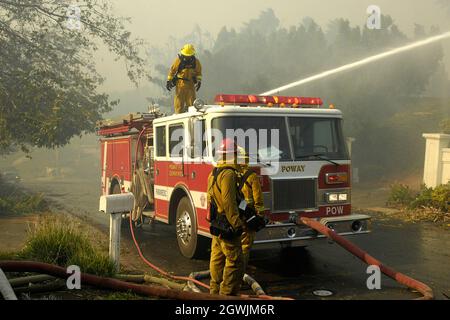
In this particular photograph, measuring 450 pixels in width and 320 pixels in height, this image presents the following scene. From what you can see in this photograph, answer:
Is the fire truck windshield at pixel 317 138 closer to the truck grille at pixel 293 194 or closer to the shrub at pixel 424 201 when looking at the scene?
the truck grille at pixel 293 194

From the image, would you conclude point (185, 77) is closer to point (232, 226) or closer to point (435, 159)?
point (232, 226)

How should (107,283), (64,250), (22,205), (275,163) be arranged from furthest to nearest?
(22,205), (275,163), (64,250), (107,283)

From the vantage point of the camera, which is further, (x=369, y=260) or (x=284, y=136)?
(x=284, y=136)

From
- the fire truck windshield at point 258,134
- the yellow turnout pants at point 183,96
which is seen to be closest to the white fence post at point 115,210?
the fire truck windshield at point 258,134

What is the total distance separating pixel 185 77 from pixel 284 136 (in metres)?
3.11

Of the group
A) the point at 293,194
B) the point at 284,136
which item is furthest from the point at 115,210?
the point at 284,136

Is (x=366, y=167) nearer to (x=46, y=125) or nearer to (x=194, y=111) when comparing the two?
(x=46, y=125)

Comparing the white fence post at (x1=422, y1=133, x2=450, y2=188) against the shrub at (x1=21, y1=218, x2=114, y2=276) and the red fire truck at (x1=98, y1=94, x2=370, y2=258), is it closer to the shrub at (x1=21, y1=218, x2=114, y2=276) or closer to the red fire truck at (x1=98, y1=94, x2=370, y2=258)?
the red fire truck at (x1=98, y1=94, x2=370, y2=258)

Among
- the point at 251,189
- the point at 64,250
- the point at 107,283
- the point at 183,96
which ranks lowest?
the point at 107,283

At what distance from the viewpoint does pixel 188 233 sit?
712 cm

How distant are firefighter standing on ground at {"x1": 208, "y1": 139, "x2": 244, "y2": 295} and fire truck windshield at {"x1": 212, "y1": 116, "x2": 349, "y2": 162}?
53.5 inches

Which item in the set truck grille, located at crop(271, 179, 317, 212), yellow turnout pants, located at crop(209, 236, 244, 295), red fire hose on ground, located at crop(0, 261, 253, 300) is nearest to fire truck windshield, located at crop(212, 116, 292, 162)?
truck grille, located at crop(271, 179, 317, 212)

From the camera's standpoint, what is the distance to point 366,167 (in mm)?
25109
